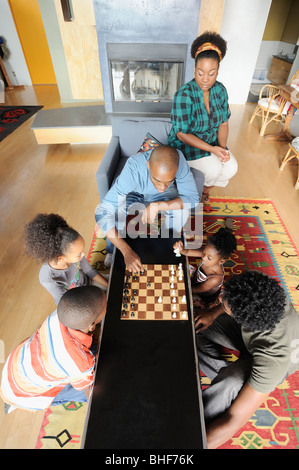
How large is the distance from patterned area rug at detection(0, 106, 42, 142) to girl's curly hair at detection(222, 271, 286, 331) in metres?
4.39

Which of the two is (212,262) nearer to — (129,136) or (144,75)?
(129,136)

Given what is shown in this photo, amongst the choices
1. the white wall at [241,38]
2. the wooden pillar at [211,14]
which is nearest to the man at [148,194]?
the wooden pillar at [211,14]

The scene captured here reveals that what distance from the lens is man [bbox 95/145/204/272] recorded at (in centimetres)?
153

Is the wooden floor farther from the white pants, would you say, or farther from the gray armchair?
the gray armchair

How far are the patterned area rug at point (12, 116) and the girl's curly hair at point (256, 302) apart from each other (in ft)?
14.4

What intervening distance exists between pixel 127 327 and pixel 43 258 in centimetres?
60

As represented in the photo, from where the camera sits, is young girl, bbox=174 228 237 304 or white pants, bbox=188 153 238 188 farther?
white pants, bbox=188 153 238 188

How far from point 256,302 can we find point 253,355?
0.76ft

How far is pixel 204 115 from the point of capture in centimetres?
219

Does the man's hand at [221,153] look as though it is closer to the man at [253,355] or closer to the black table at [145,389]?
the man at [253,355]

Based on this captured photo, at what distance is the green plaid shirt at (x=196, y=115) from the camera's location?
2094 millimetres

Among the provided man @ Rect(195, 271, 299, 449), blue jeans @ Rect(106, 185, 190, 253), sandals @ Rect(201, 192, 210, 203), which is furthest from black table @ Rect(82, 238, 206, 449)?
sandals @ Rect(201, 192, 210, 203)
